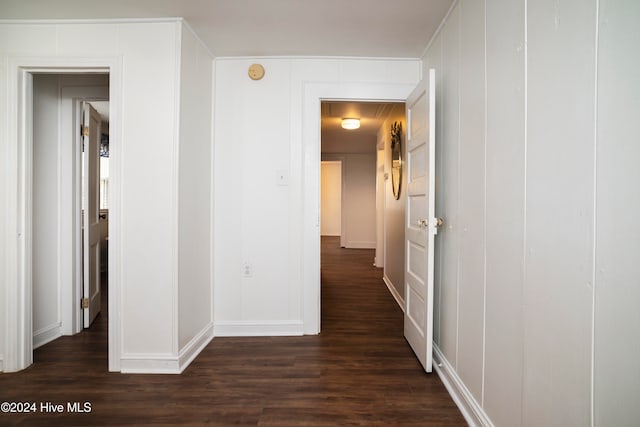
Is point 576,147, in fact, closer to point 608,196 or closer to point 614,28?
point 608,196

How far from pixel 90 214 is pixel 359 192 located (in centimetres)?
590

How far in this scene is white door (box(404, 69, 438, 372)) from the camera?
1.97 m

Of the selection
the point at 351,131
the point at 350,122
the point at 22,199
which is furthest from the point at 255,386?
the point at 351,131

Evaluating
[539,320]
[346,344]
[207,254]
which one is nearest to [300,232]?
[207,254]

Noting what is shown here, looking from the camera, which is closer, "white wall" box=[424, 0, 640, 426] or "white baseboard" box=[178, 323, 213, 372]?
"white wall" box=[424, 0, 640, 426]

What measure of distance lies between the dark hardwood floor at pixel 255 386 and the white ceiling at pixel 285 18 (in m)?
2.37

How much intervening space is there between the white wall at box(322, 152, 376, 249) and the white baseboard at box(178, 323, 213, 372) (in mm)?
5598

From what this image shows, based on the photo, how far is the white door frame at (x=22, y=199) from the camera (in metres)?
2.07

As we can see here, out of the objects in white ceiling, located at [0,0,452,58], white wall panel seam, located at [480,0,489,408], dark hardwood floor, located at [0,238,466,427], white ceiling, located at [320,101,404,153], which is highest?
white ceiling, located at [320,101,404,153]

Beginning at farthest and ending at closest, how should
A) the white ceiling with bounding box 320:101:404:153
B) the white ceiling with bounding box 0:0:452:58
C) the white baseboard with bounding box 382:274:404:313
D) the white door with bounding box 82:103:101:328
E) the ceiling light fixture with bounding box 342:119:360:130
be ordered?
the ceiling light fixture with bounding box 342:119:360:130 < the white ceiling with bounding box 320:101:404:153 < the white baseboard with bounding box 382:274:404:313 < the white door with bounding box 82:103:101:328 < the white ceiling with bounding box 0:0:452:58

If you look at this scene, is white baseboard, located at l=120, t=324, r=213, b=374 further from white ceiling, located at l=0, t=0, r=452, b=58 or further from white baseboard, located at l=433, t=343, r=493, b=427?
white ceiling, located at l=0, t=0, r=452, b=58

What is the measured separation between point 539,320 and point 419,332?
1182 mm

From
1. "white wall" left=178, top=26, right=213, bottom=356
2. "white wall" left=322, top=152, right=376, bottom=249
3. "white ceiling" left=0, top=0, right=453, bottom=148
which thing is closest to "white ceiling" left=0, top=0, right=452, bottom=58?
"white ceiling" left=0, top=0, right=453, bottom=148

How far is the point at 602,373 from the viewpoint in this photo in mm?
842
